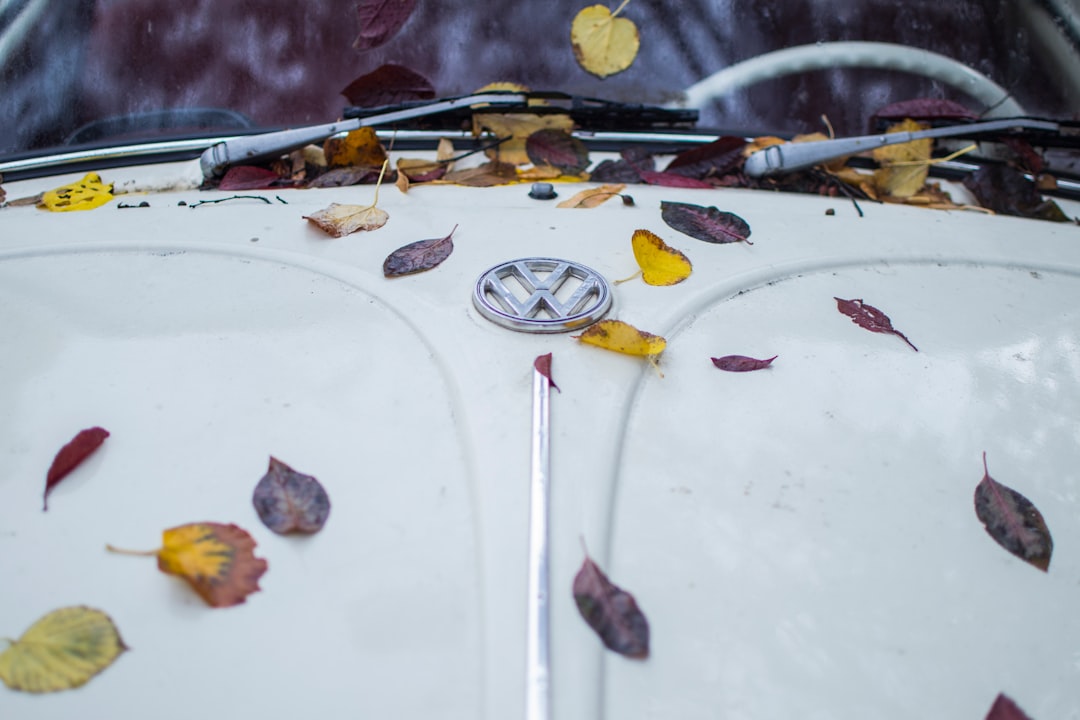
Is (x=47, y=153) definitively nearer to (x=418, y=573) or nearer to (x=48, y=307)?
(x=48, y=307)

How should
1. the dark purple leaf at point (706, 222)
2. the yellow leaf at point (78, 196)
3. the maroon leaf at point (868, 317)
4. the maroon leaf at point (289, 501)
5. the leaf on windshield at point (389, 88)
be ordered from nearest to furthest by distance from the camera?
1. the maroon leaf at point (289, 501)
2. the maroon leaf at point (868, 317)
3. the dark purple leaf at point (706, 222)
4. the yellow leaf at point (78, 196)
5. the leaf on windshield at point (389, 88)

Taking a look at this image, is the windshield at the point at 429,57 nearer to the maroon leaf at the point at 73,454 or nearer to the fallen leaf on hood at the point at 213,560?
the maroon leaf at the point at 73,454

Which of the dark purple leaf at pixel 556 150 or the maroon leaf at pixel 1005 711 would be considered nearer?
the maroon leaf at pixel 1005 711

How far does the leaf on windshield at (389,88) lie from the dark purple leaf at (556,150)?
0.27 meters

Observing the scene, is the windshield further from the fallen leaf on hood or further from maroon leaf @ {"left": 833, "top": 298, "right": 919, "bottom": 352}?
the fallen leaf on hood

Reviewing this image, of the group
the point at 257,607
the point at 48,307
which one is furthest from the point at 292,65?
the point at 257,607

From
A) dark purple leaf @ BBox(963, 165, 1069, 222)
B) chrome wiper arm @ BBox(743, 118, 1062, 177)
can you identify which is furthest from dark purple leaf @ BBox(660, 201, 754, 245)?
dark purple leaf @ BBox(963, 165, 1069, 222)

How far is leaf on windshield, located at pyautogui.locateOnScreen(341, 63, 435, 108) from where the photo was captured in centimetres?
157

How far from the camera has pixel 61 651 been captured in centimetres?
60

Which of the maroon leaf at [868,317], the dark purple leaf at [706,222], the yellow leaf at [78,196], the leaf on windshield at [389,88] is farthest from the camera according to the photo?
the leaf on windshield at [389,88]

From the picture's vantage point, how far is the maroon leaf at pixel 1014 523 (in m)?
0.73

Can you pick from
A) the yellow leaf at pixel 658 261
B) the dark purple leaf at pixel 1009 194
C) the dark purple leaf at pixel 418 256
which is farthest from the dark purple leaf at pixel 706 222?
the dark purple leaf at pixel 1009 194

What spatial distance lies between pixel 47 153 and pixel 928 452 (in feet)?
5.65

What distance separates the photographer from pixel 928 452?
82 cm
